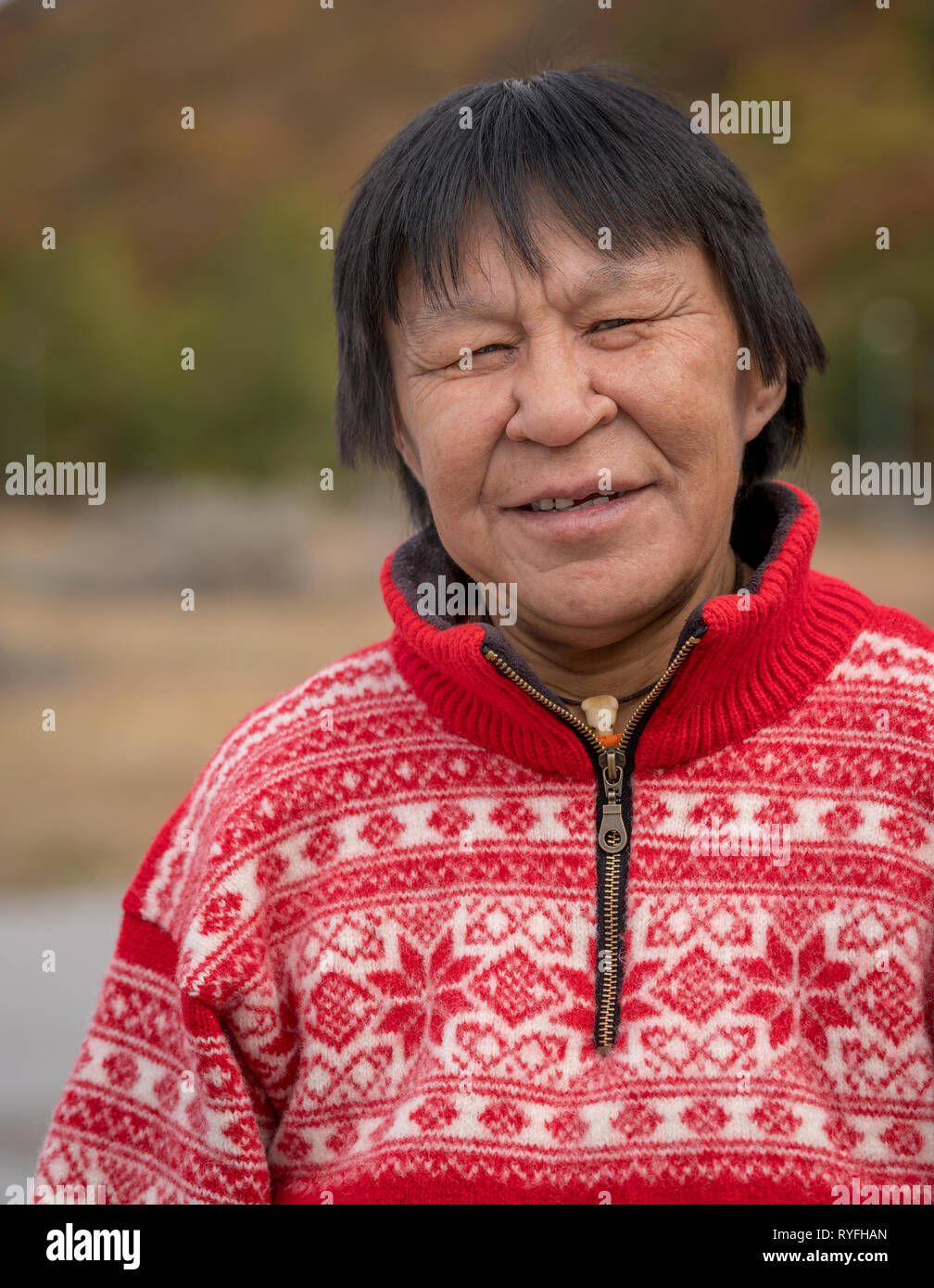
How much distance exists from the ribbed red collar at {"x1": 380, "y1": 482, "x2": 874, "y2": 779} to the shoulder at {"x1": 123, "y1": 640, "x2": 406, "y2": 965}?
121 mm

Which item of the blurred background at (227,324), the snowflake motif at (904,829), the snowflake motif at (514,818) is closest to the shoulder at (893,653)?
the snowflake motif at (904,829)

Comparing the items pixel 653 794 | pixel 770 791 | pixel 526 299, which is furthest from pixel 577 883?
pixel 526 299

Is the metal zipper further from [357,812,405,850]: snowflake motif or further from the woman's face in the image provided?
[357,812,405,850]: snowflake motif

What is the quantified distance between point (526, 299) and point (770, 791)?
0.58 meters

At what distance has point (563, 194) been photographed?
134cm

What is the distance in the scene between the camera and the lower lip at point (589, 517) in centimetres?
135

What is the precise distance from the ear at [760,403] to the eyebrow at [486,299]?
0.24m

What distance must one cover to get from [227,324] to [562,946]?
514 inches

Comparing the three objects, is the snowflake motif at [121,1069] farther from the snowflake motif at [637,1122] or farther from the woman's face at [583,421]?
the woman's face at [583,421]
